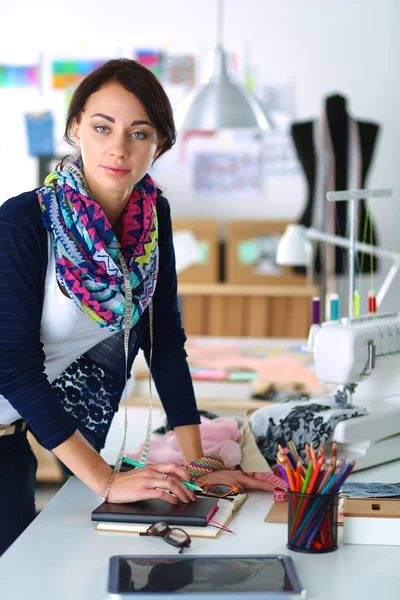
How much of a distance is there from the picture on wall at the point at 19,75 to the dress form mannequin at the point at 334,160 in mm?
1753

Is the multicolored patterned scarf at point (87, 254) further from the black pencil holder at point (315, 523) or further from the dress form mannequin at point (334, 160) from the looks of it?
the dress form mannequin at point (334, 160)

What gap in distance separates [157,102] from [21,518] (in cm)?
82

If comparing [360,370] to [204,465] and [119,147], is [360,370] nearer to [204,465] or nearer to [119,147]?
[204,465]

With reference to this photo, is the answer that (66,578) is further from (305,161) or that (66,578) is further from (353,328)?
(305,161)

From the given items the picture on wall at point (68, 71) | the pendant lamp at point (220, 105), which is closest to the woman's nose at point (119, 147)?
the pendant lamp at point (220, 105)

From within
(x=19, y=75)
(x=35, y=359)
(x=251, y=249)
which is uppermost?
(x=19, y=75)

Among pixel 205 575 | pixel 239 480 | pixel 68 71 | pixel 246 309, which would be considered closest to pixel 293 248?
pixel 239 480

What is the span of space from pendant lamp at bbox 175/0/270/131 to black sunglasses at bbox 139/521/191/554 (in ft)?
7.36

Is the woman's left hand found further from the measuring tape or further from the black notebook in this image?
the black notebook

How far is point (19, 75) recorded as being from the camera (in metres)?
5.40

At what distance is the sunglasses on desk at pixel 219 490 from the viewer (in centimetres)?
158

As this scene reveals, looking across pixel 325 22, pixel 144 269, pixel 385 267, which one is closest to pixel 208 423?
pixel 144 269

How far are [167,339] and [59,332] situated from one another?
1.02 ft

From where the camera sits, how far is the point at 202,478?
5.42 feet
